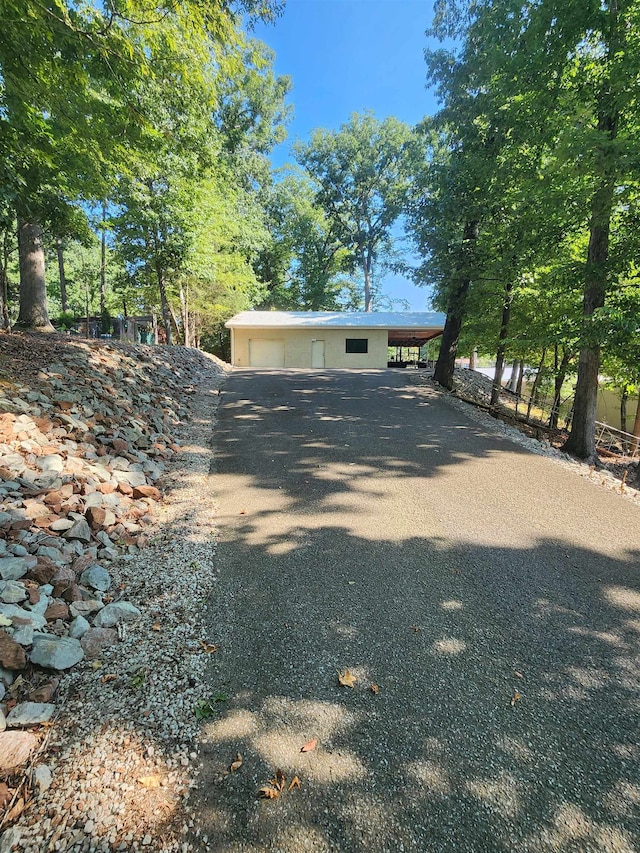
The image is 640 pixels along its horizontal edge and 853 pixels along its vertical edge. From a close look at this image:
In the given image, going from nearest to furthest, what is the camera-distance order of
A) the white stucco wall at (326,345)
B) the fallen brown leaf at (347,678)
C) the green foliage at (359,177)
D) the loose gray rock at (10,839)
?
the loose gray rock at (10,839) < the fallen brown leaf at (347,678) < the white stucco wall at (326,345) < the green foliage at (359,177)

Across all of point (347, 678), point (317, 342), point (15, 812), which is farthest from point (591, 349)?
point (317, 342)

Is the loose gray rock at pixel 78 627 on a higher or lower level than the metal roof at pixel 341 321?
lower

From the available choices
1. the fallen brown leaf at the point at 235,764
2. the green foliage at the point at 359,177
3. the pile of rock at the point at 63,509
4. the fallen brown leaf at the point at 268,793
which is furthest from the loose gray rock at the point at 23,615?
the green foliage at the point at 359,177

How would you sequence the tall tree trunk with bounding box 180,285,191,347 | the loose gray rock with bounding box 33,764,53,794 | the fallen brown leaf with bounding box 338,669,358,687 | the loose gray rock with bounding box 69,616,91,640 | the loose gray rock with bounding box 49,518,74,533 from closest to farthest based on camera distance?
the loose gray rock with bounding box 33,764,53,794 < the fallen brown leaf with bounding box 338,669,358,687 < the loose gray rock with bounding box 69,616,91,640 < the loose gray rock with bounding box 49,518,74,533 < the tall tree trunk with bounding box 180,285,191,347

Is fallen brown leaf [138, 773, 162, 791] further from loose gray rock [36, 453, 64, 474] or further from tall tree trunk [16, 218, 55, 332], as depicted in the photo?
tall tree trunk [16, 218, 55, 332]

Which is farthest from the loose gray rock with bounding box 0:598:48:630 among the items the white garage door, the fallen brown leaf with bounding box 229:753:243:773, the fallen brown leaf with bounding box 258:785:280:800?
the white garage door

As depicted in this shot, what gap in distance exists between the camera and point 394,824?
151 centimetres

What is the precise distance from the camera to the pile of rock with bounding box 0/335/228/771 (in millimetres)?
2014

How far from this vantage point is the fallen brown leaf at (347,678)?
2.13 m

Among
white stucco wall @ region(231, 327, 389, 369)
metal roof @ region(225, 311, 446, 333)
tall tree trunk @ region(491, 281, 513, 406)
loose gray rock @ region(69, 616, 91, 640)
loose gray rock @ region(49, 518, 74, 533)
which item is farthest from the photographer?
white stucco wall @ region(231, 327, 389, 369)

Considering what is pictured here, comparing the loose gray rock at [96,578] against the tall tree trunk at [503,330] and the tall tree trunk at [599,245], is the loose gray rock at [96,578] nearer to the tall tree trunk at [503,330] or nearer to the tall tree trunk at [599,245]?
the tall tree trunk at [599,245]

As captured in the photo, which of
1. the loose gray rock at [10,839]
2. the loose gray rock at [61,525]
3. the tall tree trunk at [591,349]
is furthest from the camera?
the tall tree trunk at [591,349]

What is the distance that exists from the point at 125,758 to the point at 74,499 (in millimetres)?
2166

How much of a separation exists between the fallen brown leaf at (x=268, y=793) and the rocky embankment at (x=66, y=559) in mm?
415
